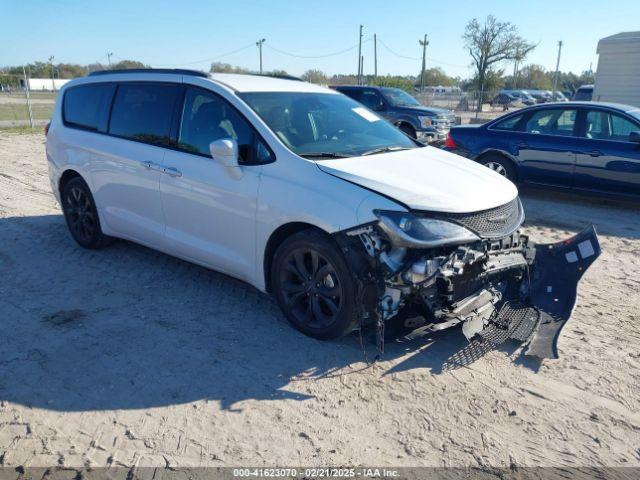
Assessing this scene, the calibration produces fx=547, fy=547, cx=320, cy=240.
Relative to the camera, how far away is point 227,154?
161 inches

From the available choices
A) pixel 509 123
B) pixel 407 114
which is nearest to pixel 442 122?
pixel 407 114

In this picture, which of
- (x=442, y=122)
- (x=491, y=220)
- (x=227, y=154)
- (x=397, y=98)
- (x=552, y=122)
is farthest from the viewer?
(x=397, y=98)

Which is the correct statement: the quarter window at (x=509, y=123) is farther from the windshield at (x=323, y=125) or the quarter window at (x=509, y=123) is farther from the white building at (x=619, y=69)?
the white building at (x=619, y=69)

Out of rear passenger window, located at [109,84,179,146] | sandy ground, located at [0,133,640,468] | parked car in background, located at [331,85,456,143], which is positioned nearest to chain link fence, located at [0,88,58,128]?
rear passenger window, located at [109,84,179,146]

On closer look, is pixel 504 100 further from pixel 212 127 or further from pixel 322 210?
pixel 322 210

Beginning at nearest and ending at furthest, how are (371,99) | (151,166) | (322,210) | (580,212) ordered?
(322,210), (151,166), (580,212), (371,99)

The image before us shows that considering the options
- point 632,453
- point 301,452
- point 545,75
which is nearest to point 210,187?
point 301,452

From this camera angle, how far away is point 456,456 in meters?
2.91

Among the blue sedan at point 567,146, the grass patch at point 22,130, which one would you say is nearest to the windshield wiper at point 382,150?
the blue sedan at point 567,146

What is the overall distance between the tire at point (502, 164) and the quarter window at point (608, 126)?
4.08ft

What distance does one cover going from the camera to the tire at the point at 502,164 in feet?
29.9

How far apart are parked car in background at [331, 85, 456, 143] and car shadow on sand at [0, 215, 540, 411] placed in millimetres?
10741

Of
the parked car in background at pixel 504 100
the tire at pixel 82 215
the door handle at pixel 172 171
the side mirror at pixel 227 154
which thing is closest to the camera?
the side mirror at pixel 227 154

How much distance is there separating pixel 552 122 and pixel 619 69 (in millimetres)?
15111
